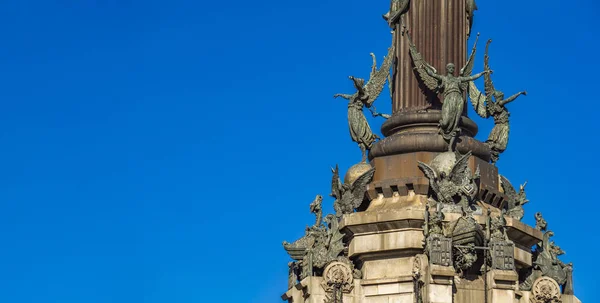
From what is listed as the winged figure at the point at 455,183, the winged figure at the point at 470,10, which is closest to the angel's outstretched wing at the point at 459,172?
the winged figure at the point at 455,183

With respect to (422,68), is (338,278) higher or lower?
lower

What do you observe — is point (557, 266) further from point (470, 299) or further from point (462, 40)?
point (462, 40)

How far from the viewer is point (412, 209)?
45.5 m

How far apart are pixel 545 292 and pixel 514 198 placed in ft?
11.2

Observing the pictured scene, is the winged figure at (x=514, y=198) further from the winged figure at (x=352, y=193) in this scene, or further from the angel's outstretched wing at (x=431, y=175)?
the winged figure at (x=352, y=193)

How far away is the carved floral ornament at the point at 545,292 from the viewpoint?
4581 centimetres

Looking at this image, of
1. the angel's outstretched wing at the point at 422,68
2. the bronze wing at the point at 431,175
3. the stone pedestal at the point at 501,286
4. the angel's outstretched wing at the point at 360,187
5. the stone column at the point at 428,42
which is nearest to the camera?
the stone pedestal at the point at 501,286

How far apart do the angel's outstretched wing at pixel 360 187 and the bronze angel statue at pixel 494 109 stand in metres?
4.36

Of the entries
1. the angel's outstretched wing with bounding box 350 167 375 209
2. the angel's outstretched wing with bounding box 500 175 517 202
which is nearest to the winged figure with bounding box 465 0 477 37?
the angel's outstretched wing with bounding box 500 175 517 202

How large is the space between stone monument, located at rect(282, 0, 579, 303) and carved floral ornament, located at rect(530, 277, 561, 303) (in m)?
0.03

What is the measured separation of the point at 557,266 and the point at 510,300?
10.5ft

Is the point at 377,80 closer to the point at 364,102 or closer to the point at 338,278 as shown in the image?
the point at 364,102

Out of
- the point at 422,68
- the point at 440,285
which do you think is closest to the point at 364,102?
the point at 422,68

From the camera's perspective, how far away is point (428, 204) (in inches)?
1801
